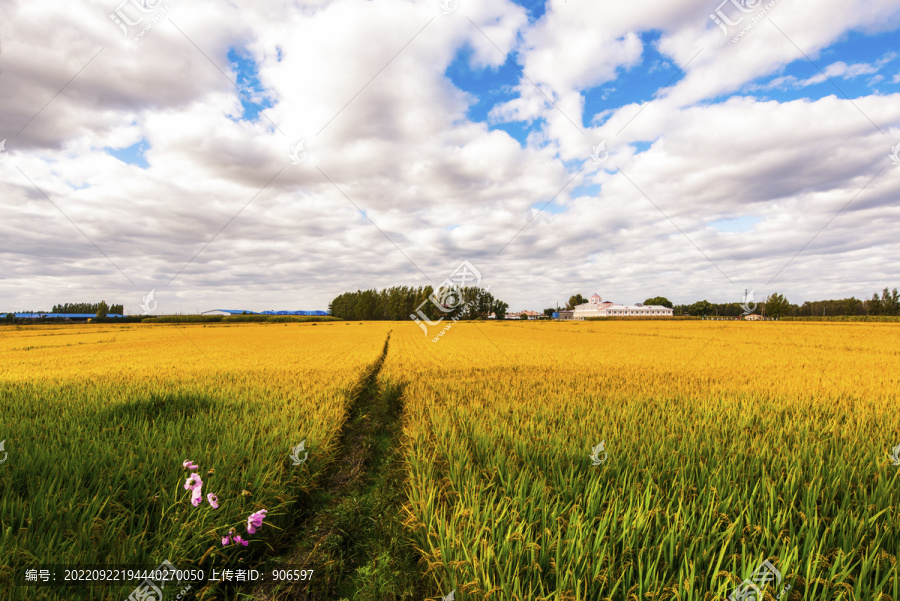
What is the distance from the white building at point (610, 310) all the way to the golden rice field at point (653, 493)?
4997 inches

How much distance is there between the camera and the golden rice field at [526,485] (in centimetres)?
210

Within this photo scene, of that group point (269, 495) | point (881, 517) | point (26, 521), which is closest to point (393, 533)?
point (269, 495)

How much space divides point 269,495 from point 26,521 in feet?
5.22

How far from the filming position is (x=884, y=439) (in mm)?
4297

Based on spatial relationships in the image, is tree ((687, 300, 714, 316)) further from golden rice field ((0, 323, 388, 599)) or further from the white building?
golden rice field ((0, 323, 388, 599))

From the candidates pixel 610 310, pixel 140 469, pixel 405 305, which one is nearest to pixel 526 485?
pixel 140 469

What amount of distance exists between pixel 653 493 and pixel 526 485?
3.60ft

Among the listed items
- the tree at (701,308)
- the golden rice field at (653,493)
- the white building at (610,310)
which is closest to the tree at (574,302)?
the white building at (610,310)

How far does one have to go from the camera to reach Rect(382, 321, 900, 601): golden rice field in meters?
2.05

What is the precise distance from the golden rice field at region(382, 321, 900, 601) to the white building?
12693cm

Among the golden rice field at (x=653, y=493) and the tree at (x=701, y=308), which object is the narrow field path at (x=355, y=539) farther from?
the tree at (x=701, y=308)

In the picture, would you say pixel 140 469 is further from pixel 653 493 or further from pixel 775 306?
pixel 775 306

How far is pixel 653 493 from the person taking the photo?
3.01 meters

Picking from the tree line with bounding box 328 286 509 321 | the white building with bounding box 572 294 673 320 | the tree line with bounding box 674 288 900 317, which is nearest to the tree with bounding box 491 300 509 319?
the tree line with bounding box 328 286 509 321
